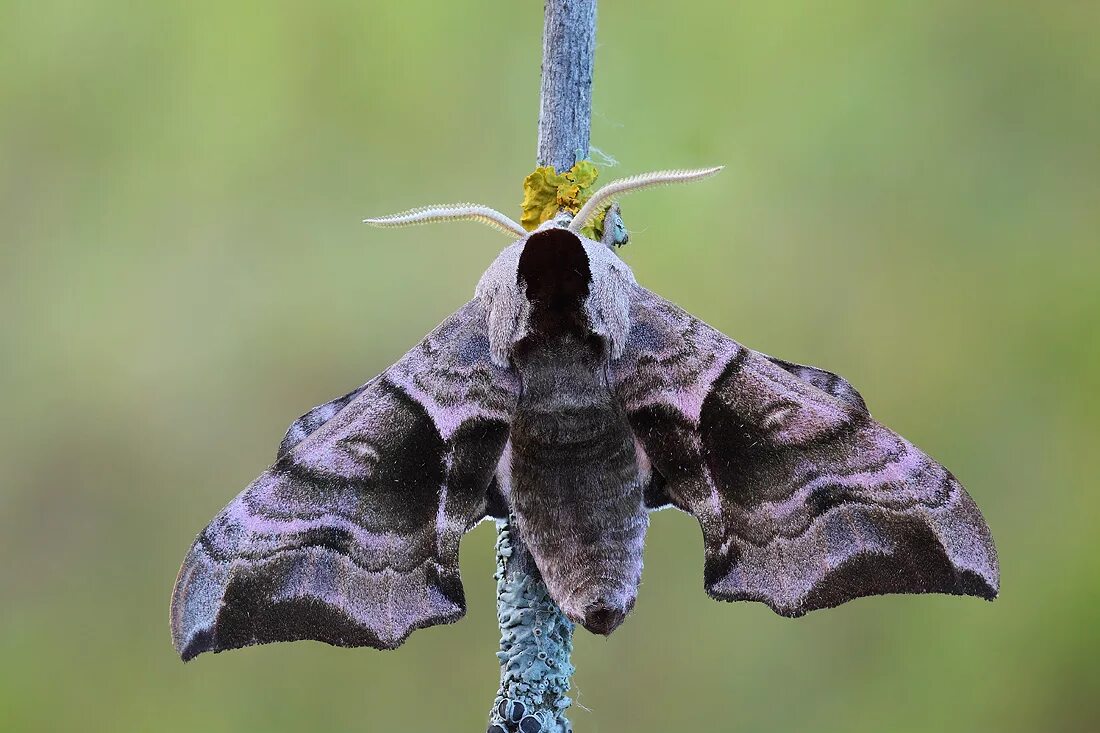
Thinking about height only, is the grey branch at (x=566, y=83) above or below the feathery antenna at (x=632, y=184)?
above

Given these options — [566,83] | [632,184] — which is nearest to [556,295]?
[632,184]

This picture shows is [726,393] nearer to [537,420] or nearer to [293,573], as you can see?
[537,420]

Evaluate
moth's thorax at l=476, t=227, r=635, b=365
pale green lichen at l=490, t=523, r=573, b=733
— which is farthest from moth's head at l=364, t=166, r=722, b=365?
pale green lichen at l=490, t=523, r=573, b=733

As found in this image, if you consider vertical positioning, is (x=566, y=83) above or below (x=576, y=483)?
above

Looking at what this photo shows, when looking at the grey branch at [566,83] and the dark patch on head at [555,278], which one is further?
Result: the grey branch at [566,83]

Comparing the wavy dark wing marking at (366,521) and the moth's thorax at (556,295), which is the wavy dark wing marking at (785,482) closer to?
the moth's thorax at (556,295)

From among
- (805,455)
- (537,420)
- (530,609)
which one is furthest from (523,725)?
(805,455)

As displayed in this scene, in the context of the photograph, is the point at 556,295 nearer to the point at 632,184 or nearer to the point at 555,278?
the point at 555,278

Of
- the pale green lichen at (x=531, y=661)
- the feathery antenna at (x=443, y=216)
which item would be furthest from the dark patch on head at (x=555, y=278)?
the pale green lichen at (x=531, y=661)
